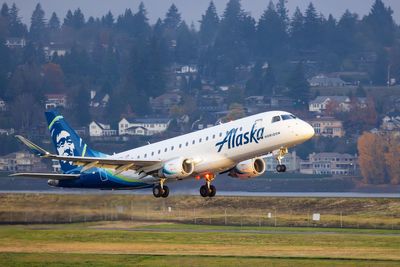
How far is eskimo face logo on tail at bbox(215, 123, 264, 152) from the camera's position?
8294 cm

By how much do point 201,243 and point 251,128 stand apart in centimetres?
1080

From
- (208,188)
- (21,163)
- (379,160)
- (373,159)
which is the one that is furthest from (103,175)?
(21,163)

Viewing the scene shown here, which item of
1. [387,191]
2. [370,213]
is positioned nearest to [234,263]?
[370,213]

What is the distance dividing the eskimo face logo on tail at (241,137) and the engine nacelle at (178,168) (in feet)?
7.10

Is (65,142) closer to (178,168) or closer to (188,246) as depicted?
(188,246)

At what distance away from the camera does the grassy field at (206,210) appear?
103625 mm

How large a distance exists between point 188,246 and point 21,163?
345ft

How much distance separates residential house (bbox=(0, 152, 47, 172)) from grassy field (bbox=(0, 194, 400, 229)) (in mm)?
74716

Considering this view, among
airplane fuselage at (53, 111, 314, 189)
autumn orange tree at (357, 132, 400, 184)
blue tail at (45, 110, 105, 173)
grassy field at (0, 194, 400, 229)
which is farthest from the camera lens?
autumn orange tree at (357, 132, 400, 184)

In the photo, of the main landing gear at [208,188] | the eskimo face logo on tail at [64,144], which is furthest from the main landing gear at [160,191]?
the eskimo face logo on tail at [64,144]

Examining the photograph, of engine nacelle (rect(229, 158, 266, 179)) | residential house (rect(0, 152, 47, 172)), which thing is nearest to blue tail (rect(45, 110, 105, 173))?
engine nacelle (rect(229, 158, 266, 179))

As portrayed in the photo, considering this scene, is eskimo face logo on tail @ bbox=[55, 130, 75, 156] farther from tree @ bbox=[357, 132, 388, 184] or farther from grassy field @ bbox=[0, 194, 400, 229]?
tree @ bbox=[357, 132, 388, 184]

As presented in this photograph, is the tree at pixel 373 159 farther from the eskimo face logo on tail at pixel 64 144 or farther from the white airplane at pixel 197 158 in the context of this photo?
the white airplane at pixel 197 158

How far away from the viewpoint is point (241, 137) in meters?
83.3
